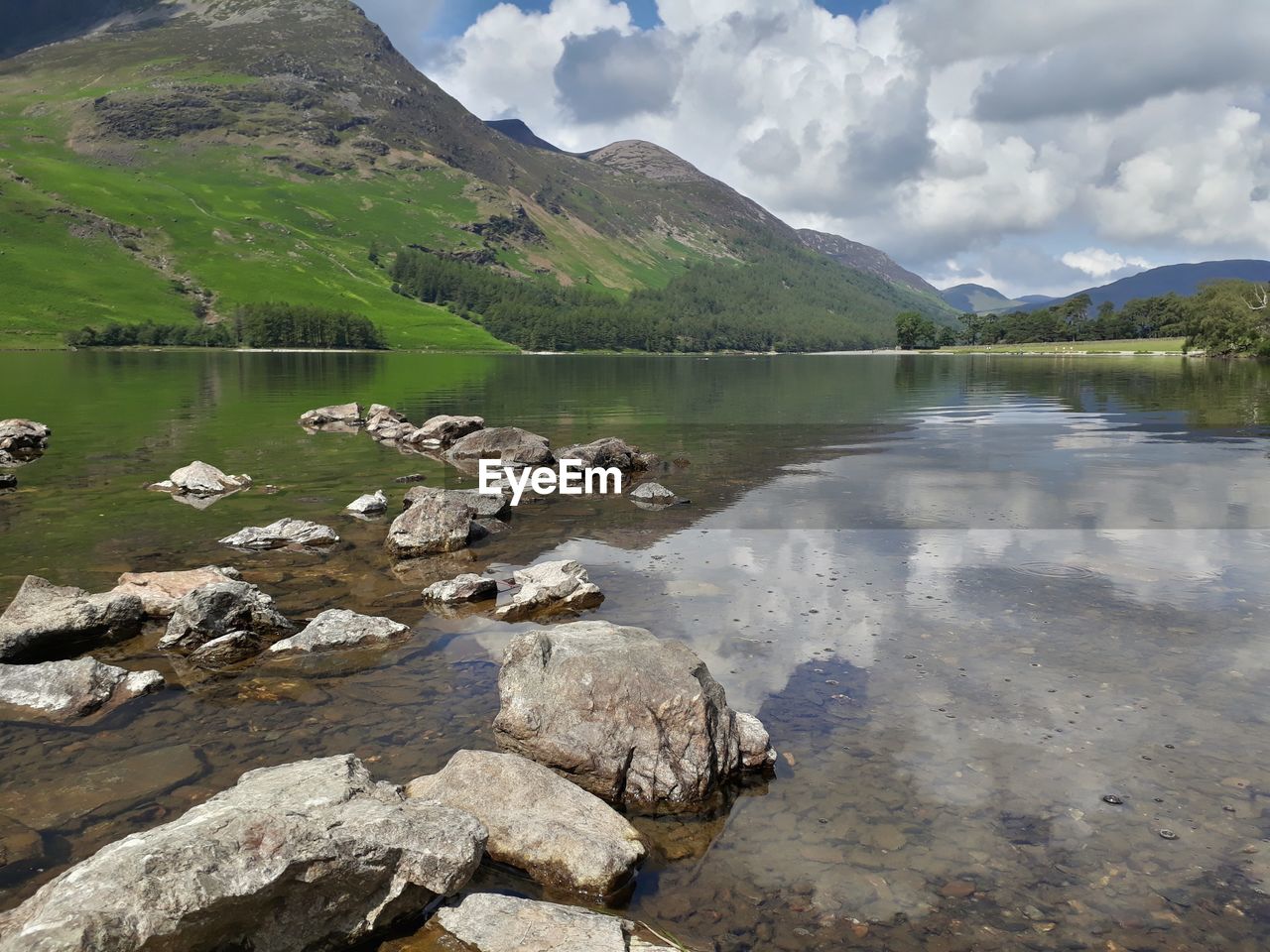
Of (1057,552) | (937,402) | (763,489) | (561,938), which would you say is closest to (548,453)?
(763,489)

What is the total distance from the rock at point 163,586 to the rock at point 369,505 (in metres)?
9.48

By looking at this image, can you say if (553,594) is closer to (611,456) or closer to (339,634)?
(339,634)

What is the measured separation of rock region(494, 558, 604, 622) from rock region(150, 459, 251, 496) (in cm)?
1961

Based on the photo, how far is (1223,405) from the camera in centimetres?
6906

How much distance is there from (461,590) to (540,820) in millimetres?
9906

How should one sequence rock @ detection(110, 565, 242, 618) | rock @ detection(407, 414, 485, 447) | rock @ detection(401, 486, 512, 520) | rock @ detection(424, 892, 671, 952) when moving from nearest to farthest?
rock @ detection(424, 892, 671, 952)
rock @ detection(110, 565, 242, 618)
rock @ detection(401, 486, 512, 520)
rock @ detection(407, 414, 485, 447)

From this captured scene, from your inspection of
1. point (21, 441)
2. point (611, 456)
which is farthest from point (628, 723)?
point (21, 441)

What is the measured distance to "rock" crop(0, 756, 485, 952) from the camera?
258 inches

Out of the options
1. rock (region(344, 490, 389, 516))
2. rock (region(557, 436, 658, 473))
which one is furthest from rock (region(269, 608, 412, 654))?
rock (region(557, 436, 658, 473))

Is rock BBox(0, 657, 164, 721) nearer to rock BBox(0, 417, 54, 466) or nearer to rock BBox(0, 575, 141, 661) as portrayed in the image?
rock BBox(0, 575, 141, 661)

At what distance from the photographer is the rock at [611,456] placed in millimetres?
37688

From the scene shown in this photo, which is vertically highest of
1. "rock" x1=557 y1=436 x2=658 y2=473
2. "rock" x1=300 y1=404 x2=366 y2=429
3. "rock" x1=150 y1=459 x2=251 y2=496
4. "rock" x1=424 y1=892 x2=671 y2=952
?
"rock" x1=300 y1=404 x2=366 y2=429

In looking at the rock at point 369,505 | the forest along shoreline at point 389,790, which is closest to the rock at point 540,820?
the forest along shoreline at point 389,790

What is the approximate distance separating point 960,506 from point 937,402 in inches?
2195
